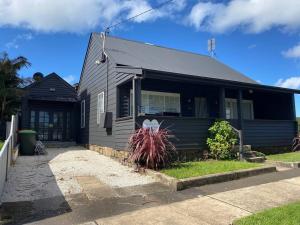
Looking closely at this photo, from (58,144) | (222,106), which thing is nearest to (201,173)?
(222,106)

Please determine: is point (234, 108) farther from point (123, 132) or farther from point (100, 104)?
point (123, 132)

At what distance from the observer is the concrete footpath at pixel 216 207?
5.17 metres

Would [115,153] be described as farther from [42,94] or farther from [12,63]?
[12,63]

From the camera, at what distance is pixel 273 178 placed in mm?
8422

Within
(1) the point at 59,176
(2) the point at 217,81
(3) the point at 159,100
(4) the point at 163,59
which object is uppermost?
(4) the point at 163,59

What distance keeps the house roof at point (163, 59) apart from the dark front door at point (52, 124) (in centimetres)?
536

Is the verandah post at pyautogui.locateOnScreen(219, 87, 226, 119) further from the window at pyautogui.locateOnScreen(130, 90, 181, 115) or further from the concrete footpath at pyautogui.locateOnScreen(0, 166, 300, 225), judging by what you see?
the concrete footpath at pyautogui.locateOnScreen(0, 166, 300, 225)

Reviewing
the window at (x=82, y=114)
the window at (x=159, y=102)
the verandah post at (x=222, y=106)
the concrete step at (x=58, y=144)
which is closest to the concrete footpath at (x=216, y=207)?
the verandah post at (x=222, y=106)

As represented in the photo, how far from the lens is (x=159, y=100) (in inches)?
553

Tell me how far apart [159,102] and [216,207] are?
8501 millimetres

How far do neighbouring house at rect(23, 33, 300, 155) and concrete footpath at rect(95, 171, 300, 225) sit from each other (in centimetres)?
406

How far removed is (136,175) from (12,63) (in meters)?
12.2

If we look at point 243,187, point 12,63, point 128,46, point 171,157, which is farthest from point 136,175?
point 12,63

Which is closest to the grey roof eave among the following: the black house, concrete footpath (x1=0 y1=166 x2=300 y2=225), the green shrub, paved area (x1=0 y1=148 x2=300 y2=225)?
the black house
